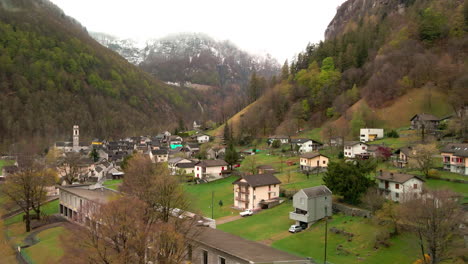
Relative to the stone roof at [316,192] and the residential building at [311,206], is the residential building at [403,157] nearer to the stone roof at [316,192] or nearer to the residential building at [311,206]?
the stone roof at [316,192]

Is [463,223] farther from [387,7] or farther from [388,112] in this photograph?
[387,7]

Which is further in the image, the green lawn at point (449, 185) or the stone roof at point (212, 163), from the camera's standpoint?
the stone roof at point (212, 163)

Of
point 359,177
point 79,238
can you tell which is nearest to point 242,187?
point 359,177

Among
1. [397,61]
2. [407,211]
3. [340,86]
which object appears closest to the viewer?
[407,211]

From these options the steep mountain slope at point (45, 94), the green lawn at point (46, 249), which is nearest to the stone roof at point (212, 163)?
the green lawn at point (46, 249)

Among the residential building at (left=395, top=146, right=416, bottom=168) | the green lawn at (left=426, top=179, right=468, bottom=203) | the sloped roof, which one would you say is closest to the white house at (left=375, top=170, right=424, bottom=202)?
the green lawn at (left=426, top=179, right=468, bottom=203)

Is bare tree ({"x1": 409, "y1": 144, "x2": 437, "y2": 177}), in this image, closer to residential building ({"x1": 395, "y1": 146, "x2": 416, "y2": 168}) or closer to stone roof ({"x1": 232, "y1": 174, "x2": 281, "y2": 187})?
residential building ({"x1": 395, "y1": 146, "x2": 416, "y2": 168})
